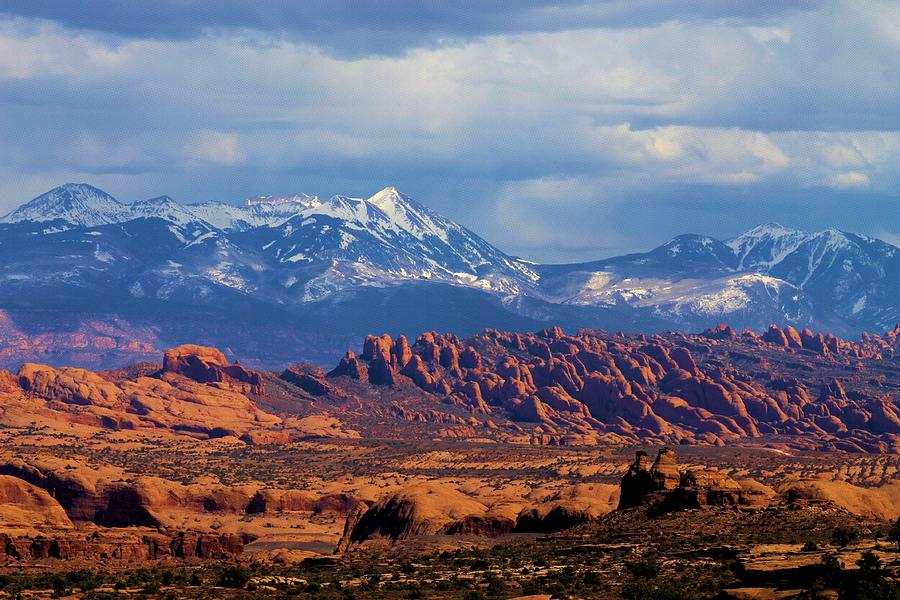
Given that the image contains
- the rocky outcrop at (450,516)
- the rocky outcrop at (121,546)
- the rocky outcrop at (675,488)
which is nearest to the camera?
the rocky outcrop at (675,488)

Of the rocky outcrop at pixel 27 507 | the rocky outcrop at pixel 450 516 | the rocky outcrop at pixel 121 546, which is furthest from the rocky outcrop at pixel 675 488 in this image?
the rocky outcrop at pixel 27 507

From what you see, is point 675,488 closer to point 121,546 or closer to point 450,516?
point 450,516

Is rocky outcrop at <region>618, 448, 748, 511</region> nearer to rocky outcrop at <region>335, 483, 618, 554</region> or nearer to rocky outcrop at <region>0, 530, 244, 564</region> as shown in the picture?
rocky outcrop at <region>335, 483, 618, 554</region>

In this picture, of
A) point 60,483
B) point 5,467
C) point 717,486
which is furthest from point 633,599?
point 5,467

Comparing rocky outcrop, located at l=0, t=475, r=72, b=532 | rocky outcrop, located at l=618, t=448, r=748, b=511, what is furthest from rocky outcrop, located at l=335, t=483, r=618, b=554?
rocky outcrop, located at l=0, t=475, r=72, b=532

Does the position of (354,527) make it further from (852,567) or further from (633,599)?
(852,567)

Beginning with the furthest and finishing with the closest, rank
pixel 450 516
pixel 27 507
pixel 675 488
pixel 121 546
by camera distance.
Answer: pixel 27 507
pixel 450 516
pixel 121 546
pixel 675 488

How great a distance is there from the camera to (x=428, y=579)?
90.6 m

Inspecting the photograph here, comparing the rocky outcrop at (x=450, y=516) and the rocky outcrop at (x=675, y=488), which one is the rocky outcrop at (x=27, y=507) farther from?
the rocky outcrop at (x=675, y=488)

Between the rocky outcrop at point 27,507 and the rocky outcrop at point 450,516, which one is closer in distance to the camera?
the rocky outcrop at point 450,516

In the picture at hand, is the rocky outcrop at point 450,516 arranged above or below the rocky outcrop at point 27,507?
below

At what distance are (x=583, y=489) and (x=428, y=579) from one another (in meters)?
88.7

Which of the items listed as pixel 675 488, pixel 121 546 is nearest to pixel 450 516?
pixel 121 546

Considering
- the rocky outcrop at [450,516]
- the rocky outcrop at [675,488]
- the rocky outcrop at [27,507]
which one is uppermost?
the rocky outcrop at [27,507]
